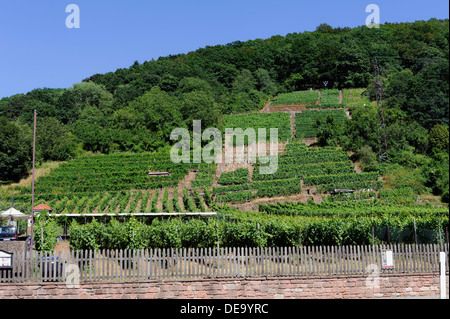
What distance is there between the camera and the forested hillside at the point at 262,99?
46344mm

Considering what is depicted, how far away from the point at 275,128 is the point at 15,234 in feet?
141

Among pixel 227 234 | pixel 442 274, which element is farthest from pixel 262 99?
pixel 442 274

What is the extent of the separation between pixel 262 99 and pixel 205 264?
73.3m

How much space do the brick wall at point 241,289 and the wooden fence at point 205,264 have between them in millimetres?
213

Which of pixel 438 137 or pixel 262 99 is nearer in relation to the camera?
pixel 438 137

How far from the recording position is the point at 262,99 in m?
85.4

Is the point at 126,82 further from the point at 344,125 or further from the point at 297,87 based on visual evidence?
the point at 344,125

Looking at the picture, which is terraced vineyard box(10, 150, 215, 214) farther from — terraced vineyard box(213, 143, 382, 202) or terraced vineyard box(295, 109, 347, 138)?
terraced vineyard box(295, 109, 347, 138)

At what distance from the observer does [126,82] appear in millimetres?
101438

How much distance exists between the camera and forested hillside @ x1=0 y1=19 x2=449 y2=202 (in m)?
46.3

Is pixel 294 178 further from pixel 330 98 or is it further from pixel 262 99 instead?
pixel 262 99

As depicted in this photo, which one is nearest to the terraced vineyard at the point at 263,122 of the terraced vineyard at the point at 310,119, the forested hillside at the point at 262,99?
the terraced vineyard at the point at 310,119

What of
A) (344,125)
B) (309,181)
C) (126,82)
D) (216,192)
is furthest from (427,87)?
(126,82)

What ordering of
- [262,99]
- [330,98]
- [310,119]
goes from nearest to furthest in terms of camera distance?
1. [310,119]
2. [330,98]
3. [262,99]
